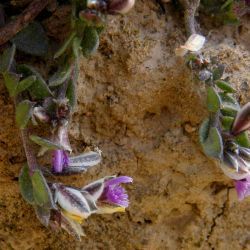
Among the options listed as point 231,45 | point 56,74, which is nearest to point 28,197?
point 56,74

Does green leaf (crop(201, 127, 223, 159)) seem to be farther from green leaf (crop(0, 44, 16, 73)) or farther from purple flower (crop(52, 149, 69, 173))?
green leaf (crop(0, 44, 16, 73))

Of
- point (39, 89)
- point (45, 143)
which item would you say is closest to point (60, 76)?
point (39, 89)

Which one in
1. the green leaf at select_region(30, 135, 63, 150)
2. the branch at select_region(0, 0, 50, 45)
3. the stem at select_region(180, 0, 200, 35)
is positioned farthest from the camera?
the stem at select_region(180, 0, 200, 35)

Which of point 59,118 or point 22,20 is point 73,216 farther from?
point 22,20

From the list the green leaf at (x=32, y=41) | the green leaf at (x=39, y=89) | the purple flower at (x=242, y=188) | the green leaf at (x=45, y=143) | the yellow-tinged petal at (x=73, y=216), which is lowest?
the purple flower at (x=242, y=188)

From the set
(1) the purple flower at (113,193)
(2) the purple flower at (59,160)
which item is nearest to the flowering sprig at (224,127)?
(1) the purple flower at (113,193)

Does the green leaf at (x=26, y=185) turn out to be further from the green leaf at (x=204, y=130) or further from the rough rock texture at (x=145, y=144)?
the green leaf at (x=204, y=130)

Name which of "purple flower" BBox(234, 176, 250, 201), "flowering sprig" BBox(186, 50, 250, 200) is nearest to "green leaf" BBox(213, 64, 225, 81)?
"flowering sprig" BBox(186, 50, 250, 200)

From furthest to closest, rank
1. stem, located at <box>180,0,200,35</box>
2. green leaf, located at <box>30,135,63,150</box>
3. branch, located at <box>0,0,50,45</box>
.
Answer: stem, located at <box>180,0,200,35</box>, branch, located at <box>0,0,50,45</box>, green leaf, located at <box>30,135,63,150</box>
